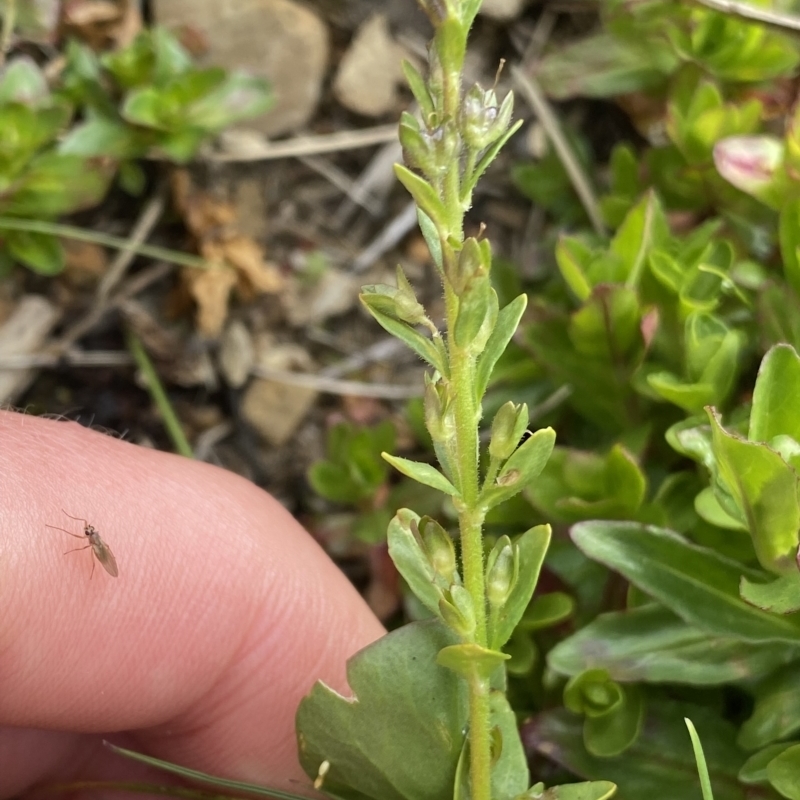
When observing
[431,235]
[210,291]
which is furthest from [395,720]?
[210,291]

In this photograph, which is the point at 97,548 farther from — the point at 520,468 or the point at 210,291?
the point at 210,291

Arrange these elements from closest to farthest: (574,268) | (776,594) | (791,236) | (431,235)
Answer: (431,235), (776,594), (791,236), (574,268)

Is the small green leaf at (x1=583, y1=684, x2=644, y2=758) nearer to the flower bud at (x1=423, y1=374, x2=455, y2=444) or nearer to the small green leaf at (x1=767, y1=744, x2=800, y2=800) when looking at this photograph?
the small green leaf at (x1=767, y1=744, x2=800, y2=800)


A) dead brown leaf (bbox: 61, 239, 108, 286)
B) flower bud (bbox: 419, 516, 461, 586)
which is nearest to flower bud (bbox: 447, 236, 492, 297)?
flower bud (bbox: 419, 516, 461, 586)

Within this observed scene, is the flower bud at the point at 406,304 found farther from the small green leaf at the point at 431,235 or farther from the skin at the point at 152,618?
the skin at the point at 152,618

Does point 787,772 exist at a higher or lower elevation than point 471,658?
lower

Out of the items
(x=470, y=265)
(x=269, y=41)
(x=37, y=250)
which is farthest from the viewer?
(x=269, y=41)

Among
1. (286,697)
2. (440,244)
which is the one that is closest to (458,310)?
(440,244)
